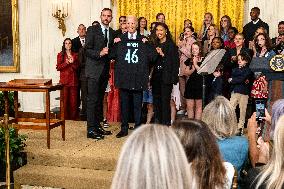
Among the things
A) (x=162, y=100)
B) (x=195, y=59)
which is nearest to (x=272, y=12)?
(x=195, y=59)

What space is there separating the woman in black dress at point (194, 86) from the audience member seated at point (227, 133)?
4099 millimetres

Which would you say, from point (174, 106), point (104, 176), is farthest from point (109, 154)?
point (174, 106)

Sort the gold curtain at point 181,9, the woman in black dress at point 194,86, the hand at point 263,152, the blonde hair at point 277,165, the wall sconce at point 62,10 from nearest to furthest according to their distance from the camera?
the blonde hair at point 277,165
the hand at point 263,152
the woman in black dress at point 194,86
the gold curtain at point 181,9
the wall sconce at point 62,10

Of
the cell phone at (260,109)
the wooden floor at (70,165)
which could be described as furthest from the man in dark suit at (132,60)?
the cell phone at (260,109)

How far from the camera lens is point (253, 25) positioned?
8.51 meters

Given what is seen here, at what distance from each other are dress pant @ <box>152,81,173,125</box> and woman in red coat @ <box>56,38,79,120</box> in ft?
7.82

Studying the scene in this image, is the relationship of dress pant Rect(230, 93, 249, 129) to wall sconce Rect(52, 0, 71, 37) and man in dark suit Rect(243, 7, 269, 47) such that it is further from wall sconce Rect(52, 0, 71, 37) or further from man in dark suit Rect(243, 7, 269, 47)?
wall sconce Rect(52, 0, 71, 37)

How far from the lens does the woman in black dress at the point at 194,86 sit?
7359 millimetres

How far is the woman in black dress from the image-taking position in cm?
736

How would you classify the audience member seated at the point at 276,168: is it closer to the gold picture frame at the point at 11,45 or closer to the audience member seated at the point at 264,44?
the audience member seated at the point at 264,44

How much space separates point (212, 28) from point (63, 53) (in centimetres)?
308

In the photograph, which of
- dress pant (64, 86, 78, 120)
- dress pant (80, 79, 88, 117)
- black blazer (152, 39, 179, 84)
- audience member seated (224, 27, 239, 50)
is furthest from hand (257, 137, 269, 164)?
dress pant (64, 86, 78, 120)

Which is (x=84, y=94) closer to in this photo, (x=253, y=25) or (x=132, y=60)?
(x=132, y=60)

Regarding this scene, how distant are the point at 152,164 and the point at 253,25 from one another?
7.52 metres
